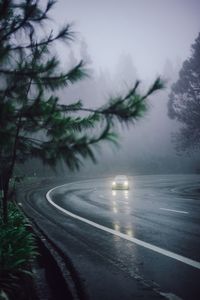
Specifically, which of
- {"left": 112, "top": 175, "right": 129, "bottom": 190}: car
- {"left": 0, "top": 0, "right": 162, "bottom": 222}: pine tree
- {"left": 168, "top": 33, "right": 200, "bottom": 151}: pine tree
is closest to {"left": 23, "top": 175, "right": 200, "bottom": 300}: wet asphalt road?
{"left": 0, "top": 0, "right": 162, "bottom": 222}: pine tree

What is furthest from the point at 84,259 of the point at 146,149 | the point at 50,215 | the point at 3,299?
the point at 146,149

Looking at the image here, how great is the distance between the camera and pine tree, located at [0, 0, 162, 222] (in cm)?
399

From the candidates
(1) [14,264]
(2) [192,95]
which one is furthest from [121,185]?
(1) [14,264]

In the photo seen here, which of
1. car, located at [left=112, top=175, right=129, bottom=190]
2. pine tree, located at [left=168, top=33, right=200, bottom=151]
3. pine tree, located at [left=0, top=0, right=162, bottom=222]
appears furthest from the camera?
car, located at [left=112, top=175, right=129, bottom=190]

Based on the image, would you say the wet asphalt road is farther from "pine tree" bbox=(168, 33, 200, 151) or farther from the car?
the car

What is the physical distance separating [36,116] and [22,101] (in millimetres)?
545

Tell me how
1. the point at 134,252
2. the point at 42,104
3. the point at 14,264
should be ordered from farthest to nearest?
the point at 134,252
the point at 14,264
the point at 42,104

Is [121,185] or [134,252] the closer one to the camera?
[134,252]

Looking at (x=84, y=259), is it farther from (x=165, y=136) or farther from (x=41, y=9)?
(x=165, y=136)

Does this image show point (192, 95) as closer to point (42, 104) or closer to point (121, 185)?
point (121, 185)

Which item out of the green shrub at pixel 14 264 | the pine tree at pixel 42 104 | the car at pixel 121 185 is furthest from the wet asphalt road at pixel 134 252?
the car at pixel 121 185

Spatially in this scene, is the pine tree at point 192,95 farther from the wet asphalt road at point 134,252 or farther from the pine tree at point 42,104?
the pine tree at point 42,104

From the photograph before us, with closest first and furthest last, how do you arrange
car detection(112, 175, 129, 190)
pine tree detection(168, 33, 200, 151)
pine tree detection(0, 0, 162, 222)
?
pine tree detection(0, 0, 162, 222), pine tree detection(168, 33, 200, 151), car detection(112, 175, 129, 190)

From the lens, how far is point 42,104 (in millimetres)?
4059
